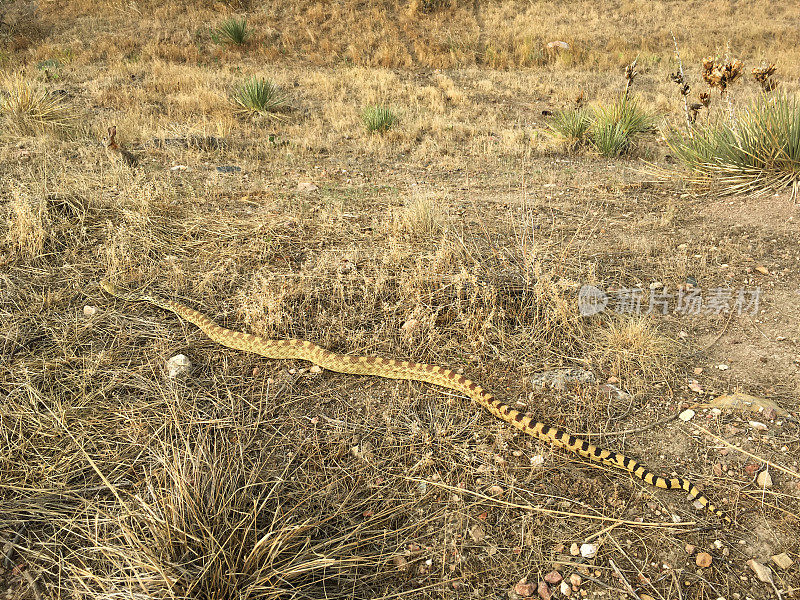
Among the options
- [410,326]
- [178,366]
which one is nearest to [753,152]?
[410,326]

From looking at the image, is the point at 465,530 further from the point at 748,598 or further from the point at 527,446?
the point at 748,598

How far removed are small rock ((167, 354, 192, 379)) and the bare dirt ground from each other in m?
0.05

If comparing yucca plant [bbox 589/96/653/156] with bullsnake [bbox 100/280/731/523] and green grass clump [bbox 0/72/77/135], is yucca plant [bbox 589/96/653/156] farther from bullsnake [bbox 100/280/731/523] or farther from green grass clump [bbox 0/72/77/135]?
green grass clump [bbox 0/72/77/135]

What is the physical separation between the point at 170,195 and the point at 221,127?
10.7 ft

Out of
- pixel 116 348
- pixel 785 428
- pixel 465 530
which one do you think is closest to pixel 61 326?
pixel 116 348

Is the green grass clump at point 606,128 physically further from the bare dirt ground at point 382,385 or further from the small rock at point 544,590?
the small rock at point 544,590

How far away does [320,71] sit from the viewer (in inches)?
574

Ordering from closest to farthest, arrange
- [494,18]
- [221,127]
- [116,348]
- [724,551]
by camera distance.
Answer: [724,551] → [116,348] → [221,127] → [494,18]

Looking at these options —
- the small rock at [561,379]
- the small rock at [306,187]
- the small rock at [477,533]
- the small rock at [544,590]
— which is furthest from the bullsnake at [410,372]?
the small rock at [306,187]

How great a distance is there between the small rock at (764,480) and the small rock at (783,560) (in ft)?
1.36

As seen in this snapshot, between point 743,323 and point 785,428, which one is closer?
point 785,428

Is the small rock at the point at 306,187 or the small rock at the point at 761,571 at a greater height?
the small rock at the point at 306,187

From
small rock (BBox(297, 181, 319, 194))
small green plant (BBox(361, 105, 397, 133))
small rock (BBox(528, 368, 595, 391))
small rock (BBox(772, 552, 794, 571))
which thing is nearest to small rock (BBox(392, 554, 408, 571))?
small rock (BBox(528, 368, 595, 391))

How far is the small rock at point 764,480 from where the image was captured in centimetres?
291
